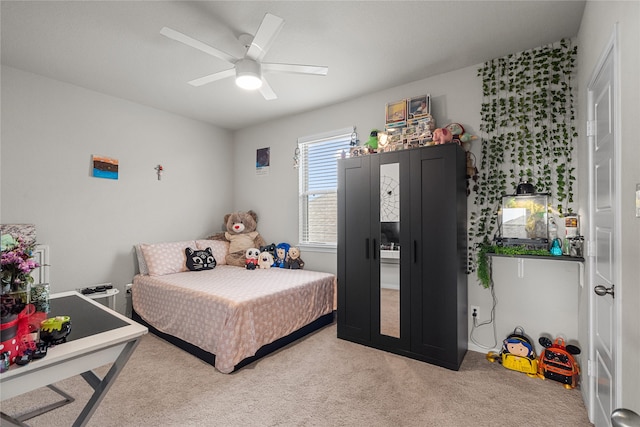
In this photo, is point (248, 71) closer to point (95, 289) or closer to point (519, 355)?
point (95, 289)

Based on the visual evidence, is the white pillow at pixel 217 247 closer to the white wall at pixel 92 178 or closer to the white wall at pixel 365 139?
the white wall at pixel 92 178

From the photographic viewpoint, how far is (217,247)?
418cm

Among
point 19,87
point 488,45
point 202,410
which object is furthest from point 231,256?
point 488,45

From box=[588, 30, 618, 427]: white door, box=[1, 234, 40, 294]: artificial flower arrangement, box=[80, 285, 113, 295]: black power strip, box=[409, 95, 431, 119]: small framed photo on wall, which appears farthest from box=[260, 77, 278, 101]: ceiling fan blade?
box=[80, 285, 113, 295]: black power strip

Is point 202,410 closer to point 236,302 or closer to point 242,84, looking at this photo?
point 236,302

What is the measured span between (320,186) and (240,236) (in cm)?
133

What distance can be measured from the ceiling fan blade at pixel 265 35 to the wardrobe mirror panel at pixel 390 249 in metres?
1.42

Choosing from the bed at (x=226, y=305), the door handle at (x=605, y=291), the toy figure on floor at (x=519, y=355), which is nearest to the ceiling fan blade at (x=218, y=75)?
the bed at (x=226, y=305)

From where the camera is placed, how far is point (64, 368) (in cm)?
123

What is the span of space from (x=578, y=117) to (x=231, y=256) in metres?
3.87

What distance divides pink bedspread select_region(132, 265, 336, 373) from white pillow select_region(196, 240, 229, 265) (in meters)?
0.48

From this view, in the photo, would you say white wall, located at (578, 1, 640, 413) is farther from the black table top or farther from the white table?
the black table top

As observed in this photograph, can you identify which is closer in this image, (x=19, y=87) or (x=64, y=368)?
(x=64, y=368)

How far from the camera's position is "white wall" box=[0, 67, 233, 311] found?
285 centimetres
